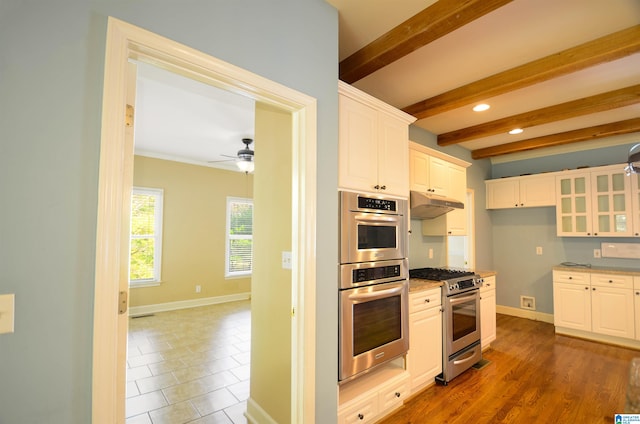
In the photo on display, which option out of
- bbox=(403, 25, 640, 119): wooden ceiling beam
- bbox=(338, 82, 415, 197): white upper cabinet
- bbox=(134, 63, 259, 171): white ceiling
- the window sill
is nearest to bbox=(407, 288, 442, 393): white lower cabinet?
bbox=(338, 82, 415, 197): white upper cabinet

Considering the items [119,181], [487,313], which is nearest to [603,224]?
[487,313]

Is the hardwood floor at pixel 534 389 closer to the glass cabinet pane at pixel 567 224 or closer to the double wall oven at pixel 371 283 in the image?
the double wall oven at pixel 371 283

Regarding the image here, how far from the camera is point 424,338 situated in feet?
8.43

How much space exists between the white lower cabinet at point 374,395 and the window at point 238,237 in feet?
14.6

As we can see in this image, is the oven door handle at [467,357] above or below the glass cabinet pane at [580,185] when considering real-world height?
below

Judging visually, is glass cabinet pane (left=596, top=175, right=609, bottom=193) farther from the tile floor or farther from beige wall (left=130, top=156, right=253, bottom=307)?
beige wall (left=130, top=156, right=253, bottom=307)

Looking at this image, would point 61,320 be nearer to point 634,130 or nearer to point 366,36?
point 366,36

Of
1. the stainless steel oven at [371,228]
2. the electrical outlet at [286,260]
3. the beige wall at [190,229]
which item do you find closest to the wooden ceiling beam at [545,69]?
the stainless steel oven at [371,228]

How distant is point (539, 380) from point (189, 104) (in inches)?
186

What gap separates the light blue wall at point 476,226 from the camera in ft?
12.4

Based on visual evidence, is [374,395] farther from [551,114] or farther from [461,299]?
[551,114]

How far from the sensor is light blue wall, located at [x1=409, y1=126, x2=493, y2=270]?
3.77 m

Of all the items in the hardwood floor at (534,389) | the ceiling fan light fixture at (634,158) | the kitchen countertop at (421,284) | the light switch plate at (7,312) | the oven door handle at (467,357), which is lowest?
the hardwood floor at (534,389)

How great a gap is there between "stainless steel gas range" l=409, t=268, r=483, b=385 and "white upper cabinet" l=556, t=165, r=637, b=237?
2421 millimetres
